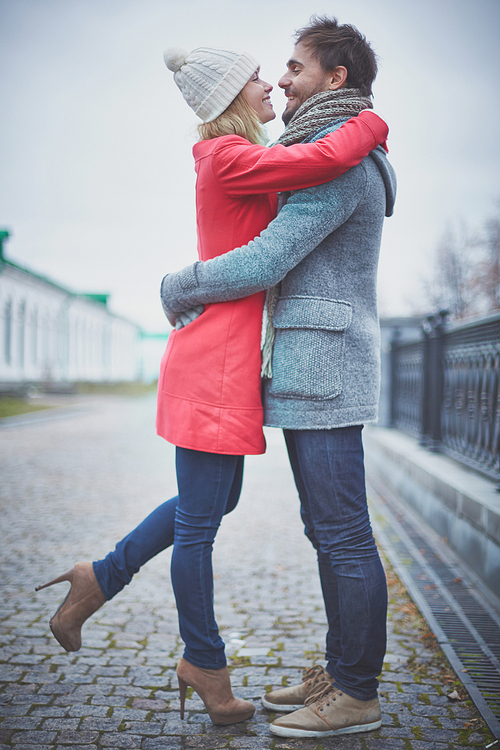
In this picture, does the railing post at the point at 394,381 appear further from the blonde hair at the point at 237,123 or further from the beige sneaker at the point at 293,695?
the blonde hair at the point at 237,123

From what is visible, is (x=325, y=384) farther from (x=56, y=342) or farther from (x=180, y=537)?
(x=56, y=342)

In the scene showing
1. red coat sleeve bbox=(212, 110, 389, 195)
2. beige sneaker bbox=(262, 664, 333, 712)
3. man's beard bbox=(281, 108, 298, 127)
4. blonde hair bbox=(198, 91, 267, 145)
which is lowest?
beige sneaker bbox=(262, 664, 333, 712)

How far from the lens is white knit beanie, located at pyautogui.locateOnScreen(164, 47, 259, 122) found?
1800mm

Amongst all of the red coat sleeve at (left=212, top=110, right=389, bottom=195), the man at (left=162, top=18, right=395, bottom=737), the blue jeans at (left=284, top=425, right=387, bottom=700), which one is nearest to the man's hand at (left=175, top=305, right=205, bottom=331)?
the man at (left=162, top=18, right=395, bottom=737)

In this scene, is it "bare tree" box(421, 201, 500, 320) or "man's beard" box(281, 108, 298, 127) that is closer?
"man's beard" box(281, 108, 298, 127)

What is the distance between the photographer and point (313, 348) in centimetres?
175

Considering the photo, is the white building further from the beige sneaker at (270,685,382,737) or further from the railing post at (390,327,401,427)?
the beige sneaker at (270,685,382,737)

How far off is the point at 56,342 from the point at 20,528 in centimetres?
3503

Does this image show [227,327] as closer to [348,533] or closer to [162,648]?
[348,533]

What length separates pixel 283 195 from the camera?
73.5 inches

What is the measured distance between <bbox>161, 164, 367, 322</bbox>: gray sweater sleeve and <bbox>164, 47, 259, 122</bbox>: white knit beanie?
38cm

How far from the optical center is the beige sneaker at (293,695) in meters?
2.05

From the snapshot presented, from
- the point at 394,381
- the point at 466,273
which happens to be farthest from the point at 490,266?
the point at 394,381

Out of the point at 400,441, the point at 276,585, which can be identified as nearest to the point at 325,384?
the point at 276,585
